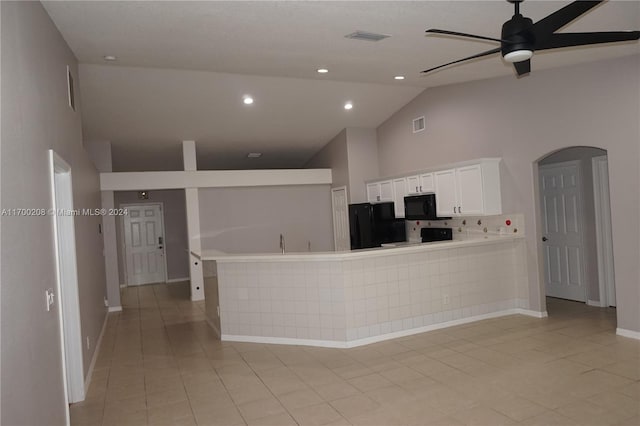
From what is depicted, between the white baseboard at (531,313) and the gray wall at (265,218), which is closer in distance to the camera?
the white baseboard at (531,313)

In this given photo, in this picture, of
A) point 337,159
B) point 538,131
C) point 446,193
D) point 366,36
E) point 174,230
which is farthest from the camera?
point 174,230

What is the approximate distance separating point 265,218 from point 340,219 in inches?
60.8

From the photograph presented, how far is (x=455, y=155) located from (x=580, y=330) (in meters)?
2.83

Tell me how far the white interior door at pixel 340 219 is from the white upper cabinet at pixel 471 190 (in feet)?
8.20

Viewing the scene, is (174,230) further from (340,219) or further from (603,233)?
(603,233)

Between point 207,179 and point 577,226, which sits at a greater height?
point 207,179

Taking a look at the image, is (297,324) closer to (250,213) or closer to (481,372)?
(481,372)

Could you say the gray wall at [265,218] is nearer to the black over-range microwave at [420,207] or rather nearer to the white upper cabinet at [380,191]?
the white upper cabinet at [380,191]

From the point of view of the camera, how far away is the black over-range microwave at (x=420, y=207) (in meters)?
6.61


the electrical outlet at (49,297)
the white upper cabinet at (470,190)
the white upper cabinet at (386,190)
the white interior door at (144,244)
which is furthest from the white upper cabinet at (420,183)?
the white interior door at (144,244)

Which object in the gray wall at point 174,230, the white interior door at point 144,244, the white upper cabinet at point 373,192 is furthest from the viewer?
the gray wall at point 174,230

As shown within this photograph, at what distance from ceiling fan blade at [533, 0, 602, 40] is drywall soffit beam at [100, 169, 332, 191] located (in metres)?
6.29

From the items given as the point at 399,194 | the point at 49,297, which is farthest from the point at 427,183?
the point at 49,297

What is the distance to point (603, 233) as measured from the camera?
19.3 feet
